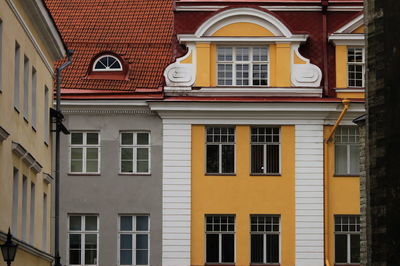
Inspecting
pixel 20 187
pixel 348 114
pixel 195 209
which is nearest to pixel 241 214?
pixel 195 209

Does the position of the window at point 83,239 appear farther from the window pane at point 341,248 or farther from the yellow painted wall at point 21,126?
the yellow painted wall at point 21,126

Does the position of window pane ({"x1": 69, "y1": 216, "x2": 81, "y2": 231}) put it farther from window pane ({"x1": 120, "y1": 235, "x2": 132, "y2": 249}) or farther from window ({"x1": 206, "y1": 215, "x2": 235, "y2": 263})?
window ({"x1": 206, "y1": 215, "x2": 235, "y2": 263})

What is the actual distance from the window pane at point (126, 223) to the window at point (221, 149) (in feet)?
10.3

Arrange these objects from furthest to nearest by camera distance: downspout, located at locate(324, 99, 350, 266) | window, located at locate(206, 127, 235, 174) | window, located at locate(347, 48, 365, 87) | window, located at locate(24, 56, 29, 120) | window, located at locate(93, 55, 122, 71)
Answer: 1. window, located at locate(93, 55, 122, 71)
2. window, located at locate(347, 48, 365, 87)
3. window, located at locate(206, 127, 235, 174)
4. downspout, located at locate(324, 99, 350, 266)
5. window, located at locate(24, 56, 29, 120)

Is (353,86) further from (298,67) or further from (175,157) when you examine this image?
(175,157)

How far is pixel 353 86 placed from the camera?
50.3 m

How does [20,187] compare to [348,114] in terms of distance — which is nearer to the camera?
[20,187]

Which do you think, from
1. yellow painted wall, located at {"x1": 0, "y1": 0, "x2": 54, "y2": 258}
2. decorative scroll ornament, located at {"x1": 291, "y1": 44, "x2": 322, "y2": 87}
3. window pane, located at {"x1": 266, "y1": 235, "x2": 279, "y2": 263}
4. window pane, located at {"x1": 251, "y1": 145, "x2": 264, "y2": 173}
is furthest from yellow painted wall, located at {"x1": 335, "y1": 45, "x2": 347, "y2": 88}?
yellow painted wall, located at {"x1": 0, "y1": 0, "x2": 54, "y2": 258}

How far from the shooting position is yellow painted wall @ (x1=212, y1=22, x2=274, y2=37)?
50219mm

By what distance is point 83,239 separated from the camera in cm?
4975

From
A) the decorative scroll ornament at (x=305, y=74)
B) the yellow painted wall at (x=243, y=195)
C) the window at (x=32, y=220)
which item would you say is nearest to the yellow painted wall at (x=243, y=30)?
the decorative scroll ornament at (x=305, y=74)

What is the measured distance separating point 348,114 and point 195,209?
6062 millimetres

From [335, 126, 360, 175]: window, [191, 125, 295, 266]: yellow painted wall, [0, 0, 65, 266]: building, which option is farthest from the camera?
[335, 126, 360, 175]: window

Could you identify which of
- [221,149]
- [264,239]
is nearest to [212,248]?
[264,239]
